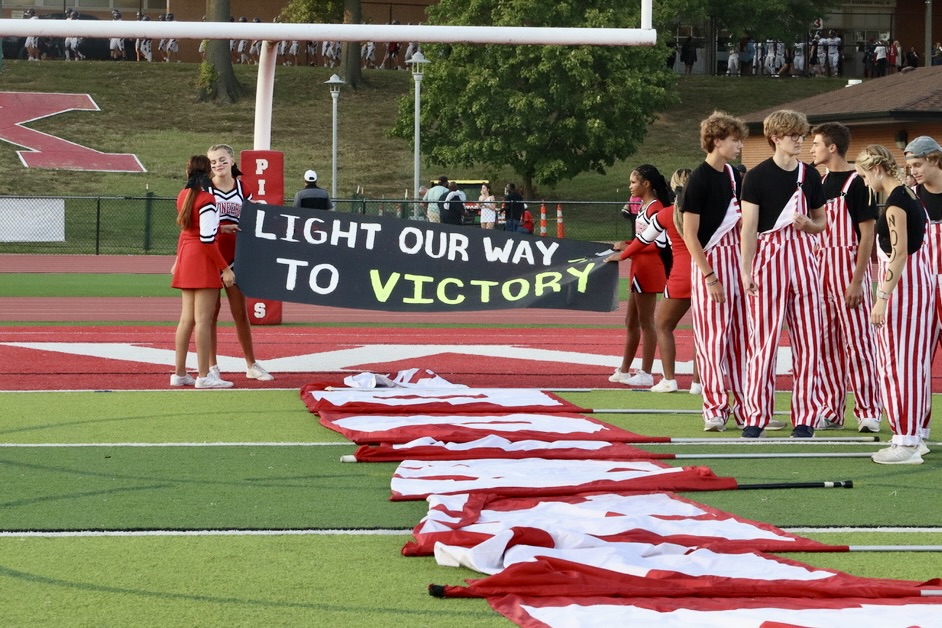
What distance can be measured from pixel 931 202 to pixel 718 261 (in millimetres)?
1391

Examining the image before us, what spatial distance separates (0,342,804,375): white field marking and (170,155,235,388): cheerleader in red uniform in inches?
47.9

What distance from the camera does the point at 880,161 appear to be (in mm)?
8328

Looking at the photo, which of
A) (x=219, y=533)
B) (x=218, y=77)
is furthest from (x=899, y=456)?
(x=218, y=77)

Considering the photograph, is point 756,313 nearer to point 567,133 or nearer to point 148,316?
point 148,316

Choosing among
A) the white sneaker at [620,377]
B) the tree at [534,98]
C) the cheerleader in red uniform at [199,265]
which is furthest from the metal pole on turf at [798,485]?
the tree at [534,98]

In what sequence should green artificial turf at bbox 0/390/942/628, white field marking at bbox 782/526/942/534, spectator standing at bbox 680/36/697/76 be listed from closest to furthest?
green artificial turf at bbox 0/390/942/628
white field marking at bbox 782/526/942/534
spectator standing at bbox 680/36/697/76

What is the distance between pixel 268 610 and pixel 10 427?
15.6ft

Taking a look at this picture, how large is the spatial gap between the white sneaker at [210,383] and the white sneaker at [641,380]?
3.16 m

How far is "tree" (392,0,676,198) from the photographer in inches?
1847

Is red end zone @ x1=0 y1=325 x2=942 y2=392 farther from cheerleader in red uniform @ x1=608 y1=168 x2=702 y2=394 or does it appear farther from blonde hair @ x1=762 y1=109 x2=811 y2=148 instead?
blonde hair @ x1=762 y1=109 x2=811 y2=148

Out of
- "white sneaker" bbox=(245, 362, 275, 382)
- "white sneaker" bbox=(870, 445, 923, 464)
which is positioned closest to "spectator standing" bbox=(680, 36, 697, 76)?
"white sneaker" bbox=(245, 362, 275, 382)

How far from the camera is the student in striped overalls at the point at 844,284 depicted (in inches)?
361

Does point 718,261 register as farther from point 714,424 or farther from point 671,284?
point 671,284

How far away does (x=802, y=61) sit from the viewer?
6419cm
